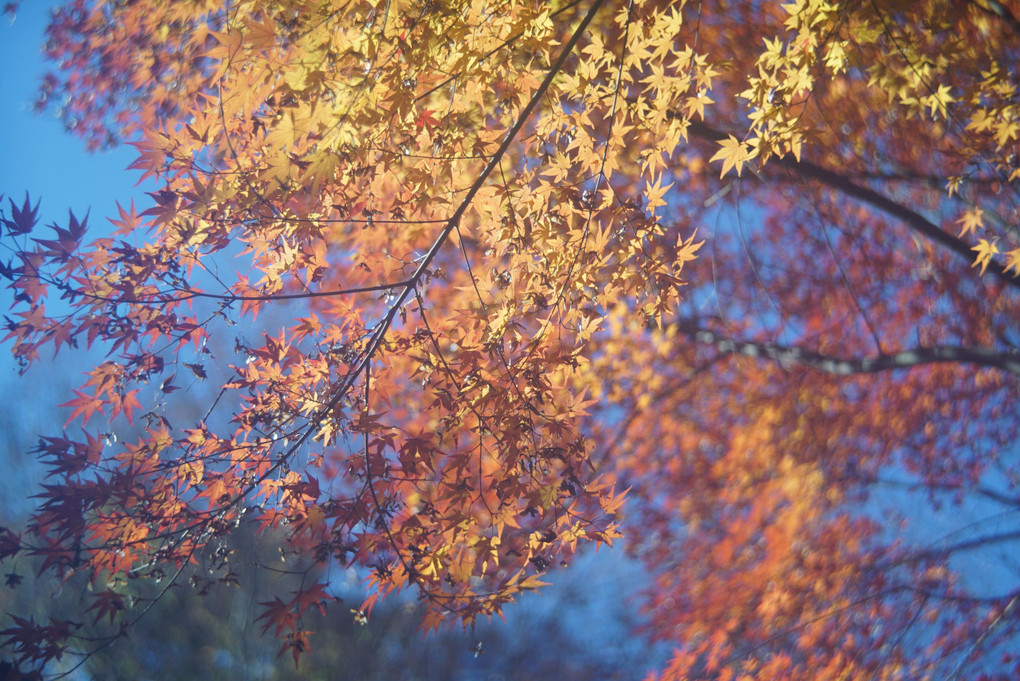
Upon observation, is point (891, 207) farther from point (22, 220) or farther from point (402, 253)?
point (22, 220)

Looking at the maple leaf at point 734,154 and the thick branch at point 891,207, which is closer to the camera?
the maple leaf at point 734,154

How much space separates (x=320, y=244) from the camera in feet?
7.39

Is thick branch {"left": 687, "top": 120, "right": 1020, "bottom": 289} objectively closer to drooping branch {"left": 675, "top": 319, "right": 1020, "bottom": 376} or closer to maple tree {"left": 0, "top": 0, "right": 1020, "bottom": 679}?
maple tree {"left": 0, "top": 0, "right": 1020, "bottom": 679}

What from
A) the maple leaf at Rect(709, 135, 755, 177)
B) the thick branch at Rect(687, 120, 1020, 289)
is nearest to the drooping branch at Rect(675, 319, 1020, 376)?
the thick branch at Rect(687, 120, 1020, 289)

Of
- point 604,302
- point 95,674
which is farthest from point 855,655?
point 95,674

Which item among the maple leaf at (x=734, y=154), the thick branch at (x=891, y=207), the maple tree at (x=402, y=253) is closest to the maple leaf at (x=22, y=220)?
the maple tree at (x=402, y=253)

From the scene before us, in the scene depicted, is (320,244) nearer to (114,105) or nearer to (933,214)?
(114,105)

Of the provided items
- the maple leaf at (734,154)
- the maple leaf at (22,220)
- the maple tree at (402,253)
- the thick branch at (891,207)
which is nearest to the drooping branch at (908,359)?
the maple tree at (402,253)

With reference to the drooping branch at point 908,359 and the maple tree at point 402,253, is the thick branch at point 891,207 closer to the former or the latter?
the maple tree at point 402,253

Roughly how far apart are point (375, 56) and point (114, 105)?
4793 millimetres

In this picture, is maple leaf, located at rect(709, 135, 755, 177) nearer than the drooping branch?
Yes

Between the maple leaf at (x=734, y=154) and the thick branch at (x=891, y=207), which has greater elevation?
the thick branch at (x=891, y=207)

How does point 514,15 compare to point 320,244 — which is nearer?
point 514,15

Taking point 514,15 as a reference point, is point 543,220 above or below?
below
